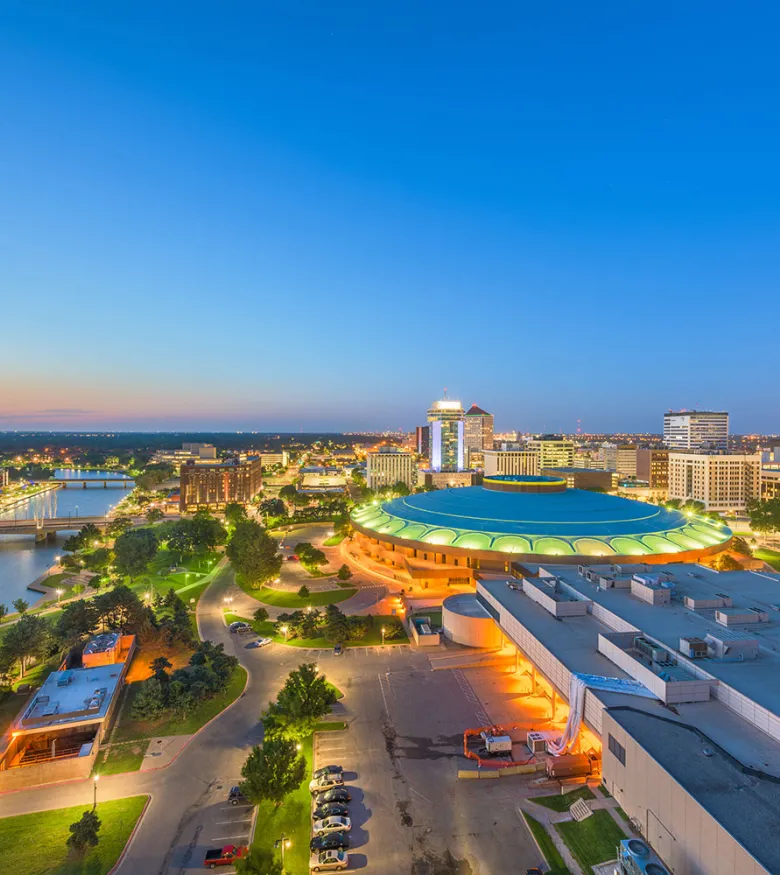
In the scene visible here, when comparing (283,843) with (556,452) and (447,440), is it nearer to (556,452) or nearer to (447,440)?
(447,440)

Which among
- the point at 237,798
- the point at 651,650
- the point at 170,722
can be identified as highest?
the point at 651,650

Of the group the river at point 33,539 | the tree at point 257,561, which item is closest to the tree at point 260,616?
the tree at point 257,561

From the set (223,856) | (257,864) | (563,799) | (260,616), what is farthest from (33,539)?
(563,799)

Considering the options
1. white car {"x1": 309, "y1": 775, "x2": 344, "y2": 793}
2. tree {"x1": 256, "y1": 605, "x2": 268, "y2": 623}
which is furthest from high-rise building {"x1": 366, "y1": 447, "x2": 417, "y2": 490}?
white car {"x1": 309, "y1": 775, "x2": 344, "y2": 793}

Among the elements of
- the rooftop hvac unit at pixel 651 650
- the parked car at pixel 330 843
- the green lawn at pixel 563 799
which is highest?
the rooftop hvac unit at pixel 651 650

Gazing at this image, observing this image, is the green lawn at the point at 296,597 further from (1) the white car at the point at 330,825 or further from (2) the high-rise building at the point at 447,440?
(2) the high-rise building at the point at 447,440

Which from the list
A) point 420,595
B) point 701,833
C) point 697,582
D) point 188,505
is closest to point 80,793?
point 701,833
